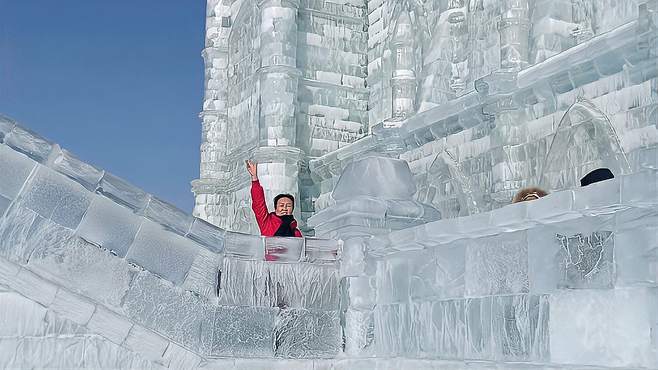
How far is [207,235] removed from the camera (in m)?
5.02

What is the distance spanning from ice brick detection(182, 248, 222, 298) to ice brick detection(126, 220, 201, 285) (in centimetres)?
4

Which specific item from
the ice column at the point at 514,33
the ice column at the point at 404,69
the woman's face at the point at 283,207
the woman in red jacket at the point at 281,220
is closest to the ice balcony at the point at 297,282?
the woman in red jacket at the point at 281,220

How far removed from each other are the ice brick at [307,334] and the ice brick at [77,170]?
→ 1561 millimetres

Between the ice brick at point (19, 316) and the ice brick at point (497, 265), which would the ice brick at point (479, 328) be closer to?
the ice brick at point (497, 265)

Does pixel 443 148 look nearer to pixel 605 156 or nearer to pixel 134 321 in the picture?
pixel 605 156

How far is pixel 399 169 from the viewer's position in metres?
5.77

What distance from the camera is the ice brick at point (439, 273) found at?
14.2ft

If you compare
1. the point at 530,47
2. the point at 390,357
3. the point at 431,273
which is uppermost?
the point at 530,47

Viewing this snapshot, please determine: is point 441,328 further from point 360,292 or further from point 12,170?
point 12,170

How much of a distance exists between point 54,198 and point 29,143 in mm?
400

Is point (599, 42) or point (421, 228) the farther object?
point (599, 42)

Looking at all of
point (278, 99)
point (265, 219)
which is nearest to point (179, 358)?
point (265, 219)

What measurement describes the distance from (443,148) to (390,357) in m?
7.80

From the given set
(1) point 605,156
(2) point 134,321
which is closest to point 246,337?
(2) point 134,321
